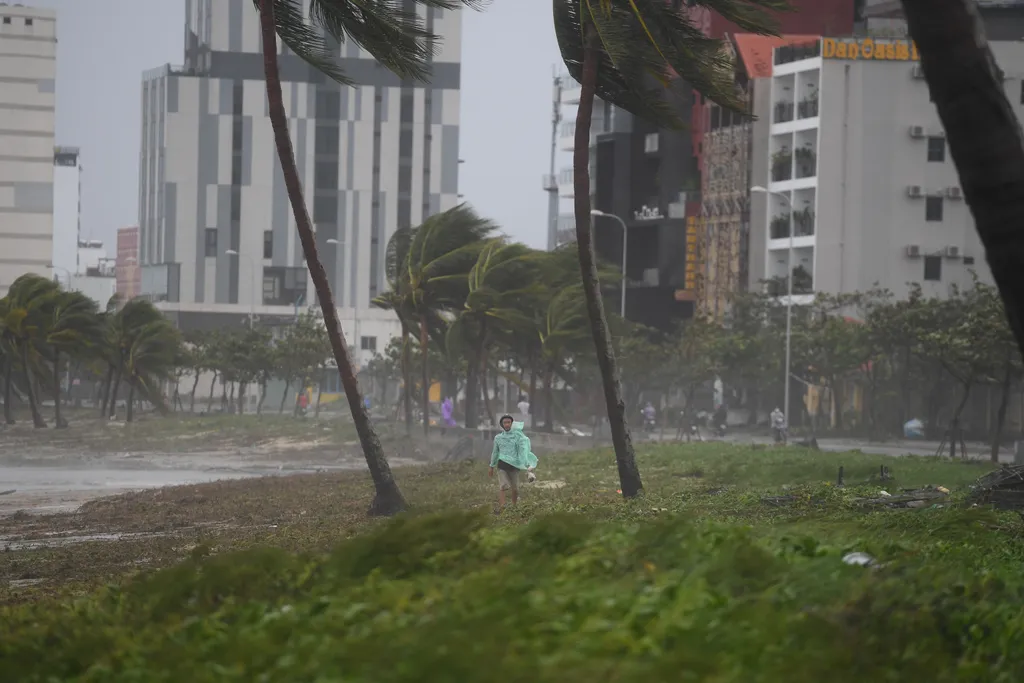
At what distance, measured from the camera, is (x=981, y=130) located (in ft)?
26.9

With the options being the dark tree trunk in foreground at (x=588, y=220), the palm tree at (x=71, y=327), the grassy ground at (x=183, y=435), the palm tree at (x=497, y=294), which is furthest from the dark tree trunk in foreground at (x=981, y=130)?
the palm tree at (x=71, y=327)

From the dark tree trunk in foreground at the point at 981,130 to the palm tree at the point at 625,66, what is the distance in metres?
12.7

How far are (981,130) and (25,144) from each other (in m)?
122

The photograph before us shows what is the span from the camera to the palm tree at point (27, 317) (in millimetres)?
67188

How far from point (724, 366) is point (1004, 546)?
2232 inches

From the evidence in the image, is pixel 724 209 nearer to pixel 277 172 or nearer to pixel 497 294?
pixel 497 294

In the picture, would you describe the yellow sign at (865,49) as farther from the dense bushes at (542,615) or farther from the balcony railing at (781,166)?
the dense bushes at (542,615)

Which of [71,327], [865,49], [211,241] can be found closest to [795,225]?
[865,49]

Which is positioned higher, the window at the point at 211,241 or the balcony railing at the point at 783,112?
the balcony railing at the point at 783,112

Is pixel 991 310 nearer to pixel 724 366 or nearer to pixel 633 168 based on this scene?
pixel 724 366

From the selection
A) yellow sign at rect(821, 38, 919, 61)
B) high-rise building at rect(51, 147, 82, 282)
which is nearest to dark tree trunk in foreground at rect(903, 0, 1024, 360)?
yellow sign at rect(821, 38, 919, 61)

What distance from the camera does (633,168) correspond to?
98.0 meters

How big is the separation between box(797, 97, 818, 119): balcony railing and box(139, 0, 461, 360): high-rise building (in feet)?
175

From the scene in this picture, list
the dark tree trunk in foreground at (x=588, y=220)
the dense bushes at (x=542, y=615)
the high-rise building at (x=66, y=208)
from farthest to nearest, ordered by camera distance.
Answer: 1. the high-rise building at (x=66, y=208)
2. the dark tree trunk in foreground at (x=588, y=220)
3. the dense bushes at (x=542, y=615)
